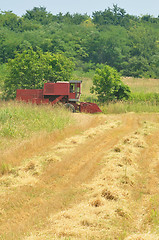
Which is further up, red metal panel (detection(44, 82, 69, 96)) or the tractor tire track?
red metal panel (detection(44, 82, 69, 96))

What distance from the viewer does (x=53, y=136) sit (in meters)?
12.5

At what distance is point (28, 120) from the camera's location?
13.9m

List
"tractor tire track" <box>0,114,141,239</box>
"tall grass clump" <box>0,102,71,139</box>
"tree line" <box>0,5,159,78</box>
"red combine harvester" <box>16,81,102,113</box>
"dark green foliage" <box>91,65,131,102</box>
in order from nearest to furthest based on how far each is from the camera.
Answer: "tractor tire track" <box>0,114,141,239</box> < "tall grass clump" <box>0,102,71,139</box> < "red combine harvester" <box>16,81,102,113</box> < "dark green foliage" <box>91,65,131,102</box> < "tree line" <box>0,5,159,78</box>

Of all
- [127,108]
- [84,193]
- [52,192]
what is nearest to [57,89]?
[127,108]

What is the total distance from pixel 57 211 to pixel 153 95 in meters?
20.5

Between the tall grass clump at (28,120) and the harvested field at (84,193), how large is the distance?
5.55 feet

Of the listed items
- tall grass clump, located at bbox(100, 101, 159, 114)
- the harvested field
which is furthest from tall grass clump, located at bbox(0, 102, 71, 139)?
tall grass clump, located at bbox(100, 101, 159, 114)

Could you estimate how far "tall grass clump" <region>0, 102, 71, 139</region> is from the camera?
12.1 meters

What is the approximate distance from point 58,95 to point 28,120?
735cm

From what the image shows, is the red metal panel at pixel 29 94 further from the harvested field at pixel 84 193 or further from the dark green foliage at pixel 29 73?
the harvested field at pixel 84 193

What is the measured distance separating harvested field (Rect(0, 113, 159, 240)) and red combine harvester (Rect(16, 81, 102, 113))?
30.3ft

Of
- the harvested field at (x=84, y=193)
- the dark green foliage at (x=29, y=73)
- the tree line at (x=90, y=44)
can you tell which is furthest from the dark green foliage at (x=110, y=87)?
the tree line at (x=90, y=44)

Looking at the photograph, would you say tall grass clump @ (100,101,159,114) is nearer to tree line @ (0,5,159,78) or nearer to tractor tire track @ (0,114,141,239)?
tractor tire track @ (0,114,141,239)

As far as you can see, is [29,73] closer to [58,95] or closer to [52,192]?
[58,95]
